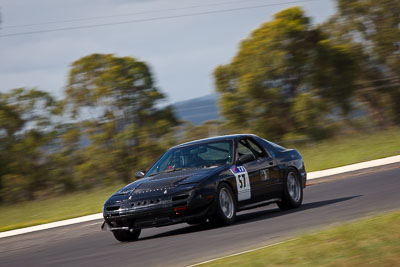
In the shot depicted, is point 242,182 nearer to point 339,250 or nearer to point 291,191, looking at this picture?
point 291,191

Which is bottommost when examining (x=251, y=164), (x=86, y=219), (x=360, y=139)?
(x=360, y=139)

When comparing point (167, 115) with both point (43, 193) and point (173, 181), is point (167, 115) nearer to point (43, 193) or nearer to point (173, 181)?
point (43, 193)

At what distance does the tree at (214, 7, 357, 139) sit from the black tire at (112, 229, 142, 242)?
22833 mm

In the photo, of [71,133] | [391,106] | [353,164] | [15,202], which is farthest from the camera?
[391,106]

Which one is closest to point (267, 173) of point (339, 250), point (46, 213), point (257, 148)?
point (257, 148)

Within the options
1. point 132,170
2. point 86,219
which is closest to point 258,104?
point 132,170

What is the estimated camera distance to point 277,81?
114 feet

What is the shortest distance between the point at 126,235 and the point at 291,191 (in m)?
3.19

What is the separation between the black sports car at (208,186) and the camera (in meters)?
10.9

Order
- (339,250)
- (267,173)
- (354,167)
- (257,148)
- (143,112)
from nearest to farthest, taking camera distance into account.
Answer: (339,250), (267,173), (257,148), (354,167), (143,112)

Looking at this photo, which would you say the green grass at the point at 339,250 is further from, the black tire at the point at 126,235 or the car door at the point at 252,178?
the black tire at the point at 126,235

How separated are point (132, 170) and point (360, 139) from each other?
32.9 ft

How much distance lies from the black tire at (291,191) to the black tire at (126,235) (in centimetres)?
272

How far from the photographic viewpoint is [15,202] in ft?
105
